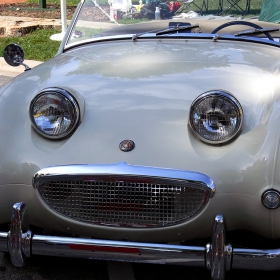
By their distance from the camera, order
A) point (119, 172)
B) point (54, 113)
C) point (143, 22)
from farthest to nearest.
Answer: point (143, 22), point (54, 113), point (119, 172)

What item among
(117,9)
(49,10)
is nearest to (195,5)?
(117,9)

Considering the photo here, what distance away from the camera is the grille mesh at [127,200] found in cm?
256

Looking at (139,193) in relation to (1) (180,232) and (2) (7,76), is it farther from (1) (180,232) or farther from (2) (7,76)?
(2) (7,76)

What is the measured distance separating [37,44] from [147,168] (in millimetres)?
8341

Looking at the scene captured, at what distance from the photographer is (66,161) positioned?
2.71m

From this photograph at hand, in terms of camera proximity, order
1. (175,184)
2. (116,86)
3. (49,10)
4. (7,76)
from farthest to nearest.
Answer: (49,10) < (7,76) < (116,86) < (175,184)

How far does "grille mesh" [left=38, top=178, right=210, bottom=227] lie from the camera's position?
2.56m

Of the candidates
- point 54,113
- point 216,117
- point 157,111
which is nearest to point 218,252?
point 216,117

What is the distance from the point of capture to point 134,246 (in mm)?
2512

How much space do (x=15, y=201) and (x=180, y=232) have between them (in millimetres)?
797

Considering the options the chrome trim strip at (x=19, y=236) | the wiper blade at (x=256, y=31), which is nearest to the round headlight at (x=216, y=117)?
the chrome trim strip at (x=19, y=236)

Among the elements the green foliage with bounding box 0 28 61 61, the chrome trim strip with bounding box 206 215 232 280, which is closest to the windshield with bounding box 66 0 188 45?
the chrome trim strip with bounding box 206 215 232 280

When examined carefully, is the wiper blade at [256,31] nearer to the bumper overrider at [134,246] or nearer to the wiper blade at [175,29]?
the wiper blade at [175,29]

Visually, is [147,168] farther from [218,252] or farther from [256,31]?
[256,31]
